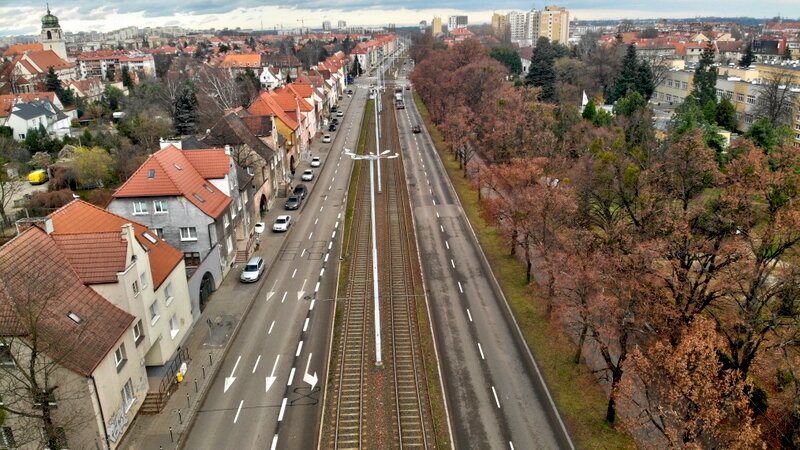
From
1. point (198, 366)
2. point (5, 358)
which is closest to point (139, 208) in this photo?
point (198, 366)

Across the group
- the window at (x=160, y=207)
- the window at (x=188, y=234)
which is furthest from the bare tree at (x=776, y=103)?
the window at (x=160, y=207)

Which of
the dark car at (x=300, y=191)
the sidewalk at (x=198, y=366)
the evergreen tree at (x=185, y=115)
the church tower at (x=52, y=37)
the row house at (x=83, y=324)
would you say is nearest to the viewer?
the row house at (x=83, y=324)

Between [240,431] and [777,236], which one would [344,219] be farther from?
[777,236]

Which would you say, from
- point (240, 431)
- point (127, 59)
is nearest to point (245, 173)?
point (240, 431)

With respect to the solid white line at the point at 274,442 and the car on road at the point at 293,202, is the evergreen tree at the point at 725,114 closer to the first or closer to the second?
the car on road at the point at 293,202

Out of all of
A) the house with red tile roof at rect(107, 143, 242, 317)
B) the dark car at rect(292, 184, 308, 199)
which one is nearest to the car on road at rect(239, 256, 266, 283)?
the house with red tile roof at rect(107, 143, 242, 317)

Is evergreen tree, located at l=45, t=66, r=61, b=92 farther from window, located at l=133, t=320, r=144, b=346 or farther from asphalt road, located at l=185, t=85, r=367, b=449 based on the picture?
window, located at l=133, t=320, r=144, b=346

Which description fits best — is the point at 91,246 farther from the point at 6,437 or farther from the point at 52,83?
the point at 52,83
